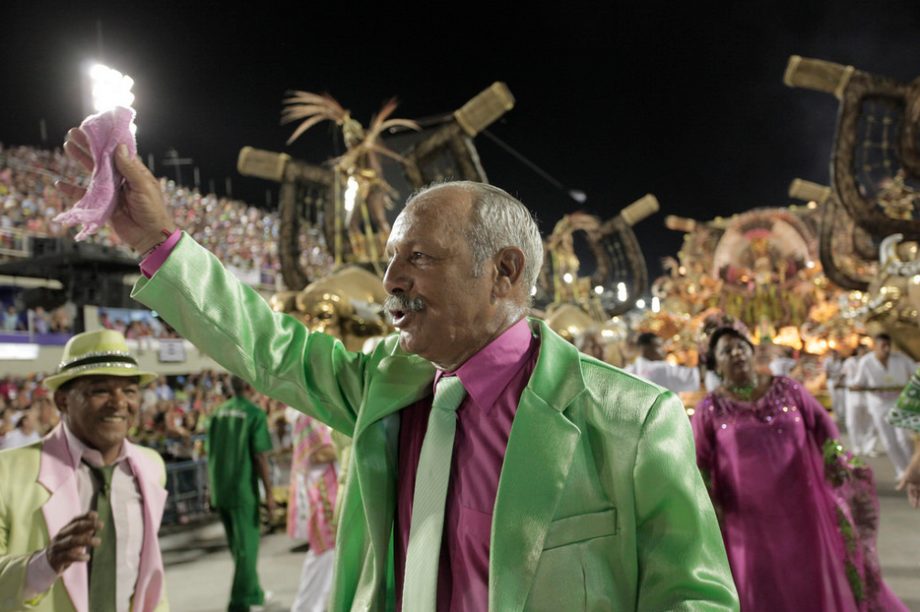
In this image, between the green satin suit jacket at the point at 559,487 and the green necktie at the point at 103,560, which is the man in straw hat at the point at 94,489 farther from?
the green satin suit jacket at the point at 559,487

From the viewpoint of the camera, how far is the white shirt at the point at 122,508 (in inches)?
94.7

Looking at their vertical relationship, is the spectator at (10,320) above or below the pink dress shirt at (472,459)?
above

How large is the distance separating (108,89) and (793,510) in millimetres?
3568

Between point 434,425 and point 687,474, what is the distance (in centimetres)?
48

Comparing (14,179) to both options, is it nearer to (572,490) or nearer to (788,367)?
(788,367)

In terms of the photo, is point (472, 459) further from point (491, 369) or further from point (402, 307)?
point (402, 307)

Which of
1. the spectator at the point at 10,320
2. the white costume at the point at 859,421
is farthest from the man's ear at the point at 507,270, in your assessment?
the spectator at the point at 10,320

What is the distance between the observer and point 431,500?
132 cm

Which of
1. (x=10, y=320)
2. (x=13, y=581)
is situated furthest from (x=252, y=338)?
(x=10, y=320)

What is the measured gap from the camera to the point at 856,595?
11.3ft

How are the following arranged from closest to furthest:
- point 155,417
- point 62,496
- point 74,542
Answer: point 74,542
point 62,496
point 155,417

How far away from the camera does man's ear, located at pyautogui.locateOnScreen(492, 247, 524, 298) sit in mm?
1425

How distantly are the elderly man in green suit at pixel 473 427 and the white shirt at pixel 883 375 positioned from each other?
8.95 m

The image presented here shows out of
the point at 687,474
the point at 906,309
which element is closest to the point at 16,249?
the point at 687,474
